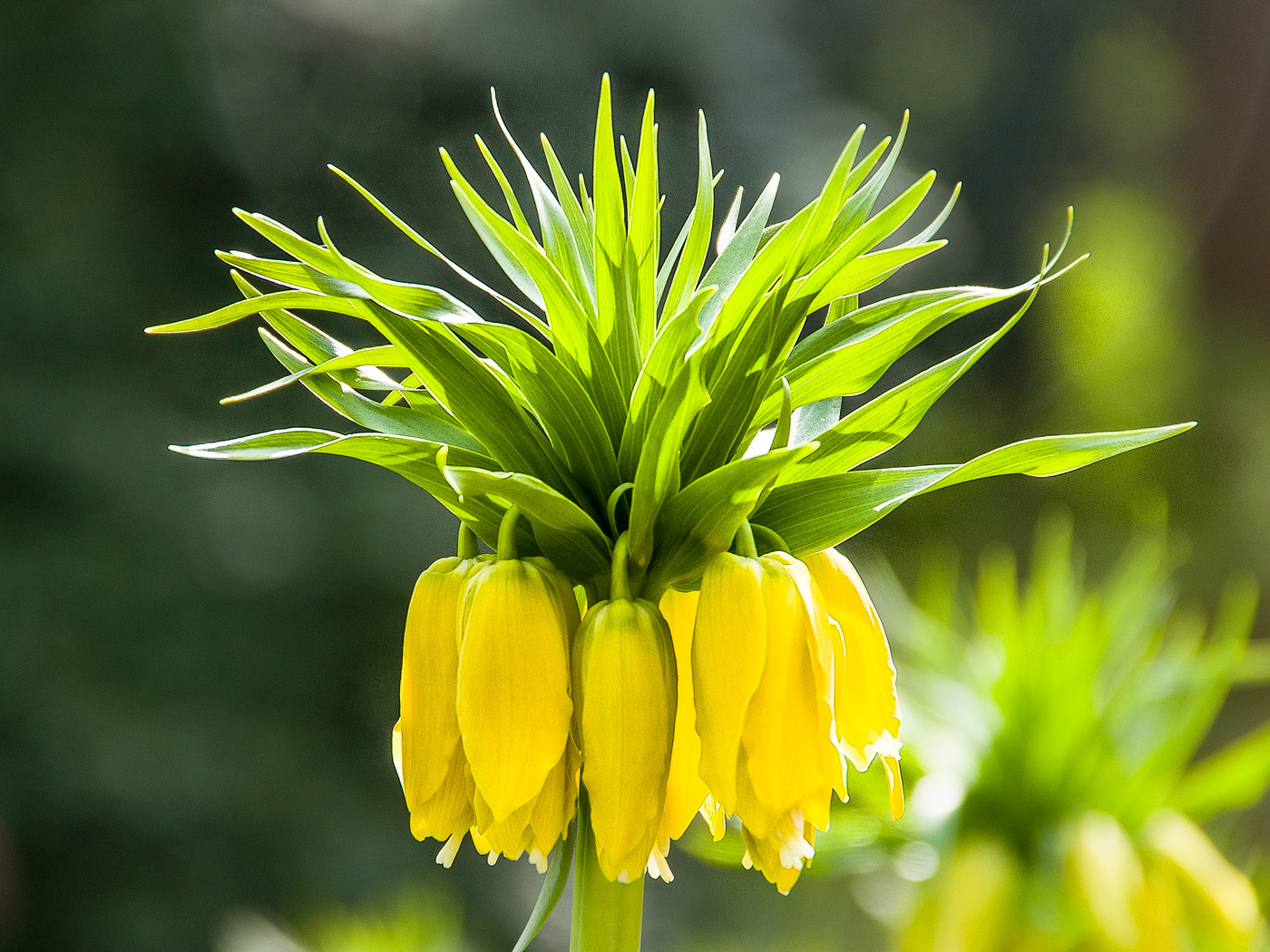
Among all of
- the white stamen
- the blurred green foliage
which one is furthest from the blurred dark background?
the white stamen

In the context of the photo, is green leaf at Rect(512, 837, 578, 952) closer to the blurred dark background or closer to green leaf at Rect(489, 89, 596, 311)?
green leaf at Rect(489, 89, 596, 311)

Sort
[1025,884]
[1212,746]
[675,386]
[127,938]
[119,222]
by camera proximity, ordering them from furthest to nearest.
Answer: [1212,746] < [119,222] < [127,938] < [1025,884] < [675,386]

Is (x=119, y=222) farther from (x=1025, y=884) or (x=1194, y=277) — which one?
(x=1194, y=277)

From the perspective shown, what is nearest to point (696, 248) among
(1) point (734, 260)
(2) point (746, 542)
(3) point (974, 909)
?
(1) point (734, 260)

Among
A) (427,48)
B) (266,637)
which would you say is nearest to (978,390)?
(427,48)

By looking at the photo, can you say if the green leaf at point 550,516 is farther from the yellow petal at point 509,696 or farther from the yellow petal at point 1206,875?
the yellow petal at point 1206,875
